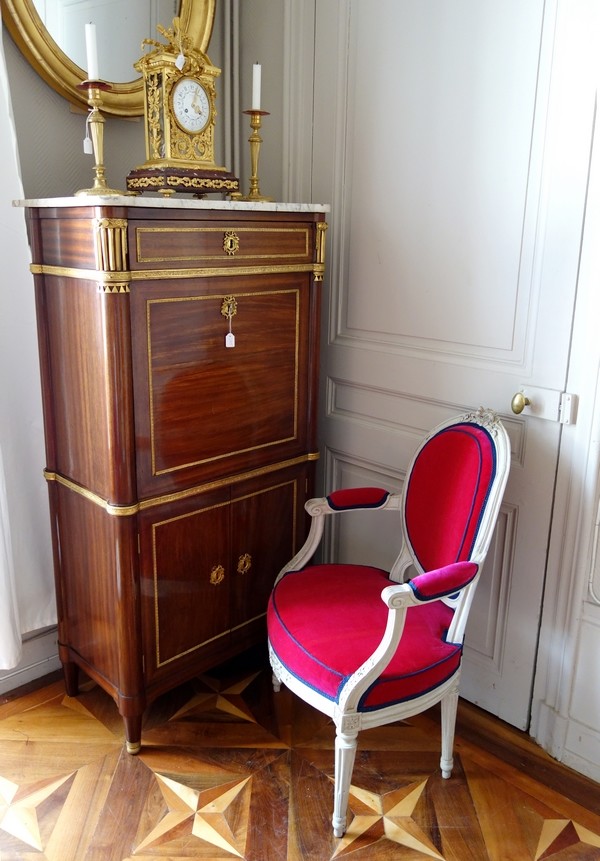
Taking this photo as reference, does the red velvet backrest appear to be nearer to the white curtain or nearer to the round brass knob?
the round brass knob

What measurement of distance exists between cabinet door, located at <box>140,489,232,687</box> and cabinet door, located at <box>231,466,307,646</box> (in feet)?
0.13

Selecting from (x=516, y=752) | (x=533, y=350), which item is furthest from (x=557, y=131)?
(x=516, y=752)

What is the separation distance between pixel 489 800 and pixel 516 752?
18 centimetres

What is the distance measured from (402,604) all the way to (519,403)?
553 mm

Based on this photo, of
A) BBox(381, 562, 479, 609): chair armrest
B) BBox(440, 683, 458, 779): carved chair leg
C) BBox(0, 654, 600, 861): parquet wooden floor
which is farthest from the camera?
BBox(440, 683, 458, 779): carved chair leg

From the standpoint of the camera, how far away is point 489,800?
1.59m

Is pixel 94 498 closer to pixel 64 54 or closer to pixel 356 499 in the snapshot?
pixel 356 499

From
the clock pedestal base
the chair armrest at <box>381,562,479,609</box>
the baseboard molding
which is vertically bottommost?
the baseboard molding

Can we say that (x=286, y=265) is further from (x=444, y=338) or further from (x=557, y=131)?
(x=557, y=131)

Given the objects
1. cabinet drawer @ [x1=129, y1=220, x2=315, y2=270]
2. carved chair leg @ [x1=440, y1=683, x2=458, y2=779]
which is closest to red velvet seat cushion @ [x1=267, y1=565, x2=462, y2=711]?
carved chair leg @ [x1=440, y1=683, x2=458, y2=779]

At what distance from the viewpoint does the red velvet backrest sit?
5.13ft

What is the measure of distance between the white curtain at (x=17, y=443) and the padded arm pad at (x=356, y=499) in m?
0.73

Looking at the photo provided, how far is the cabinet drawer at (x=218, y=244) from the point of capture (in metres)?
1.45

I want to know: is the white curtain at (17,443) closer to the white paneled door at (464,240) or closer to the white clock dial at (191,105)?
the white clock dial at (191,105)
